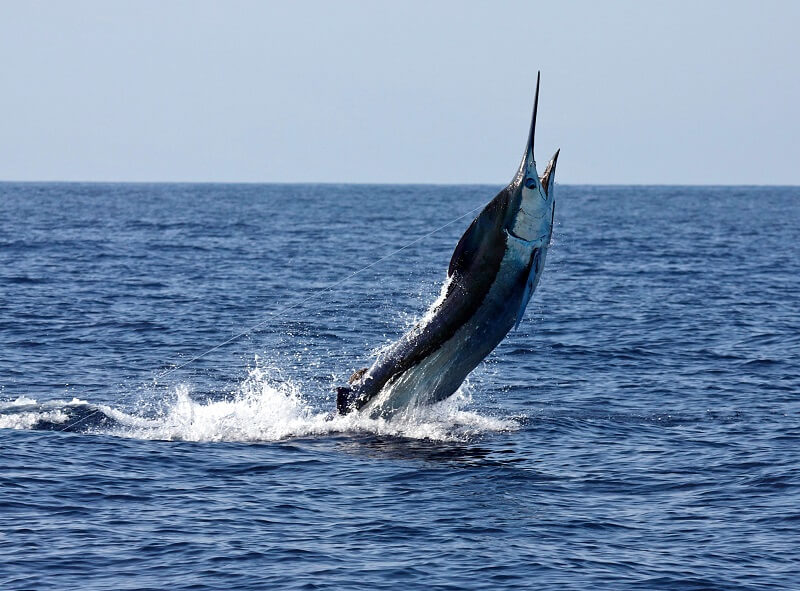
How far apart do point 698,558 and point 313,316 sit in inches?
942

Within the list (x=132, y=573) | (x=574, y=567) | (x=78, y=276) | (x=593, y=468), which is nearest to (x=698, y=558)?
(x=574, y=567)

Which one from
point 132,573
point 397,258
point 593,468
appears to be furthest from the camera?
point 397,258

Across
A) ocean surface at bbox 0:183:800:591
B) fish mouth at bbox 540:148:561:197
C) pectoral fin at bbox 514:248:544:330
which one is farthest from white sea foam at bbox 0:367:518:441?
fish mouth at bbox 540:148:561:197

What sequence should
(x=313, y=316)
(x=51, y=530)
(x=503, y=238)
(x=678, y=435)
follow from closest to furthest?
(x=51, y=530), (x=503, y=238), (x=678, y=435), (x=313, y=316)

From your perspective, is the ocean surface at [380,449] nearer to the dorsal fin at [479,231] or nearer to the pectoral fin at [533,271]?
the pectoral fin at [533,271]

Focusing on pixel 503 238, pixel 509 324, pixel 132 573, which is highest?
pixel 503 238

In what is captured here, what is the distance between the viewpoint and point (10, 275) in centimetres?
4731

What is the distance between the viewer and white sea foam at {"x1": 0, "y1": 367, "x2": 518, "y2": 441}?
22.0 metres

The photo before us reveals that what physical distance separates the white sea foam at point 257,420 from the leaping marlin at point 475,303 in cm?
55

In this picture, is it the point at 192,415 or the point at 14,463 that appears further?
the point at 192,415

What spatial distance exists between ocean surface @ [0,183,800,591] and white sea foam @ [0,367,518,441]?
0.07m

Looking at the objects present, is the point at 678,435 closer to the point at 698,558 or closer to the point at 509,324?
the point at 509,324

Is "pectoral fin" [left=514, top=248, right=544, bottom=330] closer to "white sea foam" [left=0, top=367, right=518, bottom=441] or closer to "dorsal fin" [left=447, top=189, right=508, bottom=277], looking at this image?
"dorsal fin" [left=447, top=189, right=508, bottom=277]

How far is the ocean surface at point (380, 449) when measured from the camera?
51.0ft
